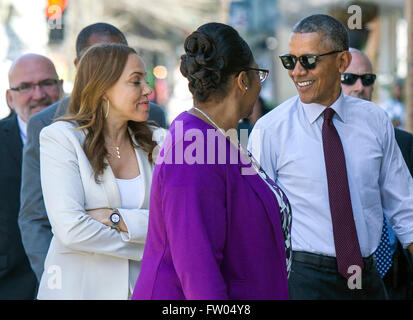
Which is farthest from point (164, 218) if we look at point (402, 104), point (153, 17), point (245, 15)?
point (153, 17)

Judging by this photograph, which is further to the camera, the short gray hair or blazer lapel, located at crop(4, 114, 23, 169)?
blazer lapel, located at crop(4, 114, 23, 169)

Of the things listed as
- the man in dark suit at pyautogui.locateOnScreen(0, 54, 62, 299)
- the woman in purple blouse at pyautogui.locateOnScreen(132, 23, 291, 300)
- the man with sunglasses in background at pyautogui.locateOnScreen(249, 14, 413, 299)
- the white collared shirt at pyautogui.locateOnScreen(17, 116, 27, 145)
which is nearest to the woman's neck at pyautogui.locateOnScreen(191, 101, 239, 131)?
the woman in purple blouse at pyautogui.locateOnScreen(132, 23, 291, 300)

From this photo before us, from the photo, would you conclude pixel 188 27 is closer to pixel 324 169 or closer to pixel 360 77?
pixel 360 77

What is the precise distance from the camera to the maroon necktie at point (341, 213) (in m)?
4.30

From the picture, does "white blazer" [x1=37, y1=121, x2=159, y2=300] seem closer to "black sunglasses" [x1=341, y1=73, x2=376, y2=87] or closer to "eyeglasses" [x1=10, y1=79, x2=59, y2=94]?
"eyeglasses" [x1=10, y1=79, x2=59, y2=94]

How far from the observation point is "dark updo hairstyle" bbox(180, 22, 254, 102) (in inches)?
116

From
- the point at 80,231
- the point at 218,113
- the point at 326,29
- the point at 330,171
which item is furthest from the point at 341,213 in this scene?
the point at 218,113

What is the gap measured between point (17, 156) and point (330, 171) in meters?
2.33

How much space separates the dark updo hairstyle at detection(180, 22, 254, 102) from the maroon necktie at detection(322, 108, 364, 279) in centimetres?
152

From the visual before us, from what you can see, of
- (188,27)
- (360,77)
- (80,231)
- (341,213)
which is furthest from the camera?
(188,27)

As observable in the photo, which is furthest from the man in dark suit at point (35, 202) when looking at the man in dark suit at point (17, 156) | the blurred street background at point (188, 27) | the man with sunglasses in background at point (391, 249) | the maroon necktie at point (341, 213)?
the blurred street background at point (188, 27)

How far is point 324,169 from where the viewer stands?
440cm

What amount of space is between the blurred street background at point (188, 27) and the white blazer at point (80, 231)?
8367 mm

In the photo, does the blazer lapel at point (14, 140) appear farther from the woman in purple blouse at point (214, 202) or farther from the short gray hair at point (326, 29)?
the woman in purple blouse at point (214, 202)
